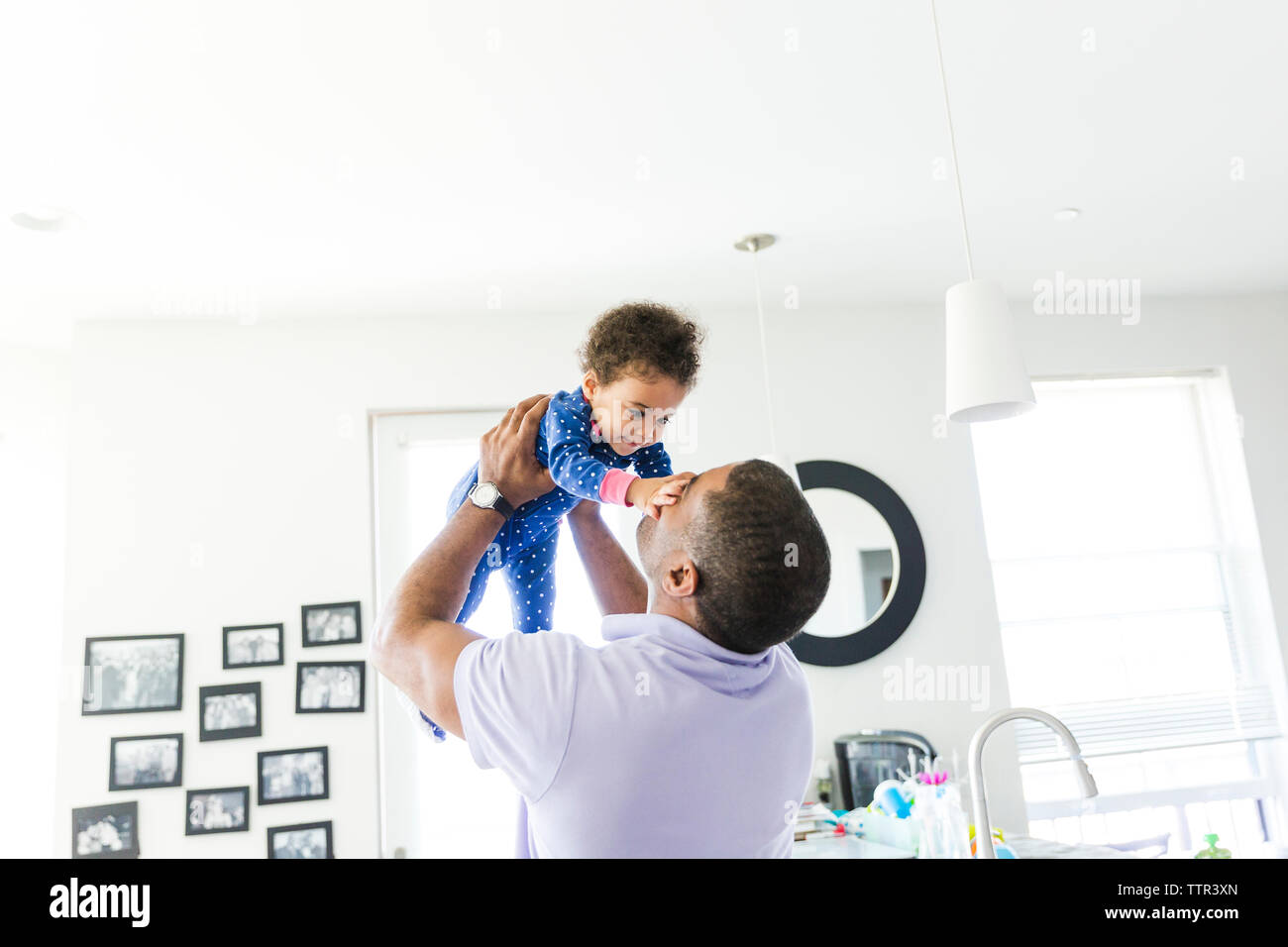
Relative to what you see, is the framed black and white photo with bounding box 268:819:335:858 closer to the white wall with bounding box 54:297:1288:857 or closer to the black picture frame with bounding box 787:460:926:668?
the white wall with bounding box 54:297:1288:857

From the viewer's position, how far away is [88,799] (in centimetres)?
308

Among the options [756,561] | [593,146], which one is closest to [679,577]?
[756,561]

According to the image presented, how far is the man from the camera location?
2.83 feet

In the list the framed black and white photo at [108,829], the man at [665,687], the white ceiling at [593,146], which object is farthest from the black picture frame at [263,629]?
the man at [665,687]

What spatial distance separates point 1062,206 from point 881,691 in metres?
1.79

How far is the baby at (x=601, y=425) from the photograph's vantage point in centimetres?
135

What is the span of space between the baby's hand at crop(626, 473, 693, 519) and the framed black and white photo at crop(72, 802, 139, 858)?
2.72 m

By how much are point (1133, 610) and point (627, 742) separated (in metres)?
3.69

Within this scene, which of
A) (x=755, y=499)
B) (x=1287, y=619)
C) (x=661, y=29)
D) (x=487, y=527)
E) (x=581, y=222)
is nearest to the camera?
(x=755, y=499)

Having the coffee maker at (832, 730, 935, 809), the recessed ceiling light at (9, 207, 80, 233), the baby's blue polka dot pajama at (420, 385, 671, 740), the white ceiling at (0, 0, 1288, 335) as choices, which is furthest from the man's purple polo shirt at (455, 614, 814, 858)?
the coffee maker at (832, 730, 935, 809)

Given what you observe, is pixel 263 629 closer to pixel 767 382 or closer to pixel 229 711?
pixel 229 711
